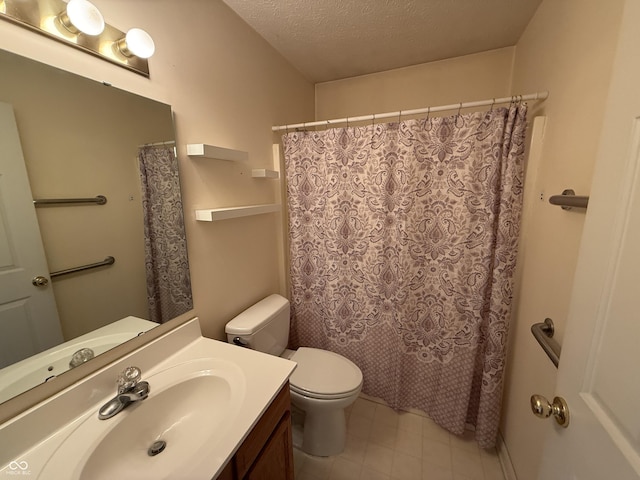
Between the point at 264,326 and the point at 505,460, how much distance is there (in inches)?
58.6

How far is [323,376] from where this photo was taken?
4.57ft

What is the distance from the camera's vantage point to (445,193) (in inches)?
54.2

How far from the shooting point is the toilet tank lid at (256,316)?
1.30m

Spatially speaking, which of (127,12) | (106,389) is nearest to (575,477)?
(106,389)

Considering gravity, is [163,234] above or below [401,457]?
above

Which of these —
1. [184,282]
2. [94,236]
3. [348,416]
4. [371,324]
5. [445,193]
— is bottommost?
[348,416]

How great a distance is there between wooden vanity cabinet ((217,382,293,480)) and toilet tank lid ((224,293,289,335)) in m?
0.43

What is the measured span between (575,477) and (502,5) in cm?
185

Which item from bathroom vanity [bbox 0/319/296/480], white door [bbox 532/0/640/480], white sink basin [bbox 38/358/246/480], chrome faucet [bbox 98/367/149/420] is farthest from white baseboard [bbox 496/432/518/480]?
chrome faucet [bbox 98/367/149/420]

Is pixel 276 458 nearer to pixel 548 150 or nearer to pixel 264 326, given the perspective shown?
pixel 264 326

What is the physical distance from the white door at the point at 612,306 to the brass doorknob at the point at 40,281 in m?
1.36

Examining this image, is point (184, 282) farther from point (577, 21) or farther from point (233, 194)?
point (577, 21)

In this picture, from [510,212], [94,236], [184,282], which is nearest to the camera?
[94,236]

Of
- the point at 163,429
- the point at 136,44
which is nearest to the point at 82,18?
the point at 136,44
